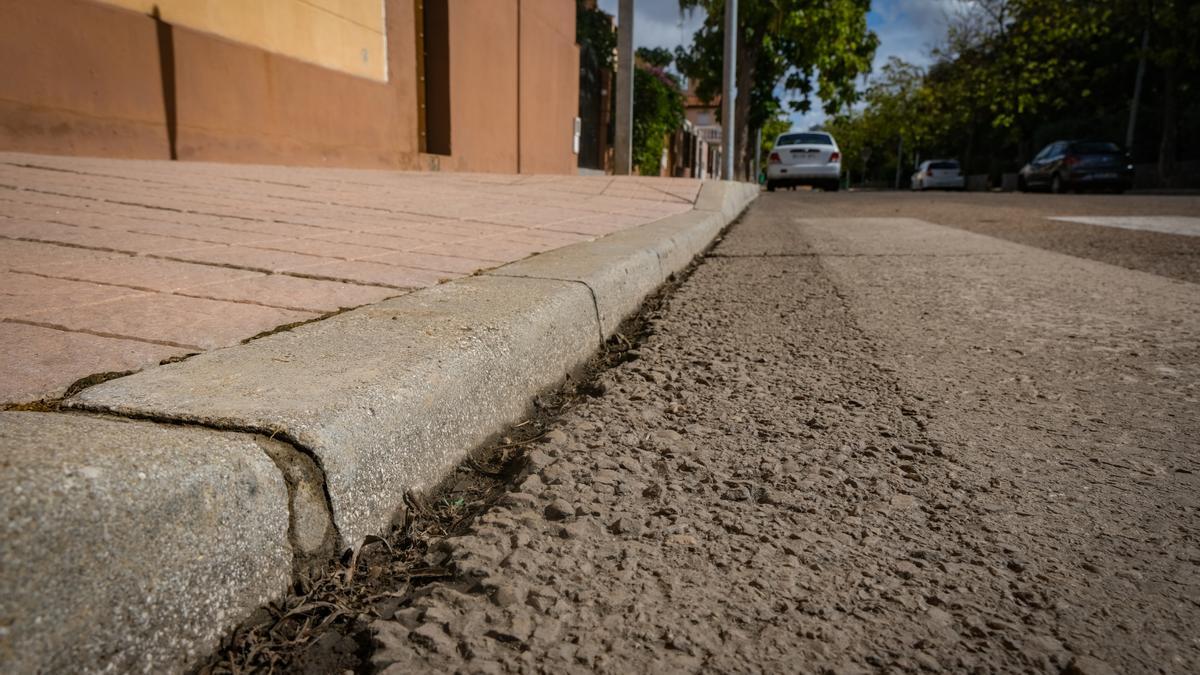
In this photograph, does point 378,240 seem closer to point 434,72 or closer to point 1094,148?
point 434,72

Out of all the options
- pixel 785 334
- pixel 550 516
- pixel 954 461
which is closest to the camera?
pixel 550 516

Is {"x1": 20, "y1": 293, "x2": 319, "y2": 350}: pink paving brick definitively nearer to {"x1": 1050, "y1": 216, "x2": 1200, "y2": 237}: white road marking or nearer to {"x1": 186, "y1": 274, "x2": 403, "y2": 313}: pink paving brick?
{"x1": 186, "y1": 274, "x2": 403, "y2": 313}: pink paving brick

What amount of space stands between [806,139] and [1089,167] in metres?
6.74

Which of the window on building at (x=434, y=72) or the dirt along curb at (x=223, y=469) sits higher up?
the window on building at (x=434, y=72)

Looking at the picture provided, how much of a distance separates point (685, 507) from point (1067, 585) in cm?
54

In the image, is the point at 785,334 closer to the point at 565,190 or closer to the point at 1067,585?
the point at 1067,585

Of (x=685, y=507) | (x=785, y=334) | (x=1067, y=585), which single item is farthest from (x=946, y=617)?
(x=785, y=334)

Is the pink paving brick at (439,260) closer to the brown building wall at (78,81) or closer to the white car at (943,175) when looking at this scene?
the brown building wall at (78,81)

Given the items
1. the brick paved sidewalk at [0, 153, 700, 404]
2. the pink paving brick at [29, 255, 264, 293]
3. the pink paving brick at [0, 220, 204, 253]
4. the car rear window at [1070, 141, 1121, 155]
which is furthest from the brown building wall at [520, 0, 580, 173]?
the car rear window at [1070, 141, 1121, 155]

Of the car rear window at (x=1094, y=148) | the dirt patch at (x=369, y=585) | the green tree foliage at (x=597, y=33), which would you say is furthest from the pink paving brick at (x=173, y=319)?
the car rear window at (x=1094, y=148)

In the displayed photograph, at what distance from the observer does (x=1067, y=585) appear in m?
0.99

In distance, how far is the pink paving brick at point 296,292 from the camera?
1803mm

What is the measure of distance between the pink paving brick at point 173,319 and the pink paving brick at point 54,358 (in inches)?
2.0

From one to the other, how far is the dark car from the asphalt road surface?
18.7 metres
